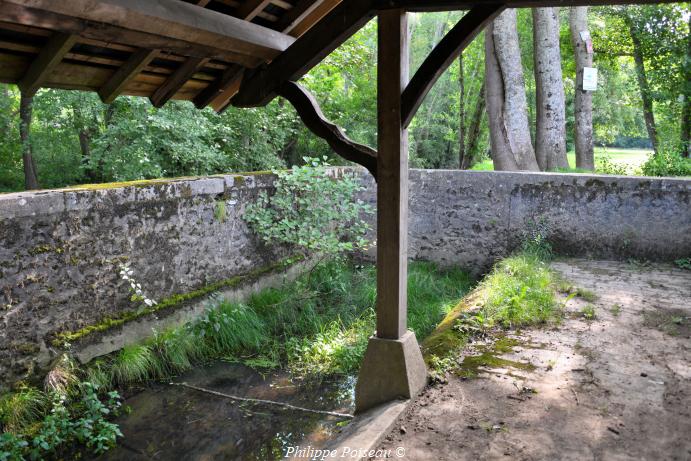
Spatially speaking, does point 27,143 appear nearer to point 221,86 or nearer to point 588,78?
point 221,86

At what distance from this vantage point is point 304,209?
26.1 ft

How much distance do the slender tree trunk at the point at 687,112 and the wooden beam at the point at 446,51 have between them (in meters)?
8.05

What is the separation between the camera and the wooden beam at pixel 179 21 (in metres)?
2.88

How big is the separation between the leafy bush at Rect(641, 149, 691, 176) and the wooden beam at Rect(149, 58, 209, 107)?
275 inches

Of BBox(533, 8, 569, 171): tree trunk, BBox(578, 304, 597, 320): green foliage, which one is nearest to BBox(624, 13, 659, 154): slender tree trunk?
BBox(533, 8, 569, 171): tree trunk

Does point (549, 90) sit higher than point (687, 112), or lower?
higher

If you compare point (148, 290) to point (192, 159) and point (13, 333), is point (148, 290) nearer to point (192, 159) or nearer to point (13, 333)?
point (13, 333)

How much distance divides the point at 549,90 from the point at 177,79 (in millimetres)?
7893

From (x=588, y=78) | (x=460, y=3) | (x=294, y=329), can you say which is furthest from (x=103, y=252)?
(x=588, y=78)

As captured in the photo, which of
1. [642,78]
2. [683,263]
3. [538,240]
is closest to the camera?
[683,263]

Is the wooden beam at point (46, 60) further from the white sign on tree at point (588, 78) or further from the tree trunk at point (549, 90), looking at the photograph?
the white sign on tree at point (588, 78)

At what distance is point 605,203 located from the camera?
7.58 metres

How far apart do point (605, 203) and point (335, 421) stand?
500 cm

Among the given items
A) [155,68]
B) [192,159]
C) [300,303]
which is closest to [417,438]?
[155,68]
